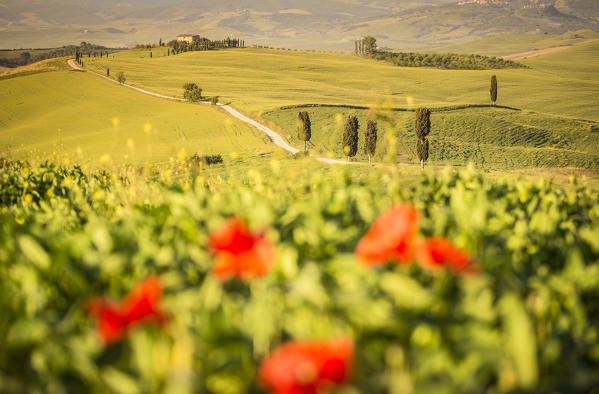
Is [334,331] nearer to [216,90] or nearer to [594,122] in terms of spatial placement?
[594,122]

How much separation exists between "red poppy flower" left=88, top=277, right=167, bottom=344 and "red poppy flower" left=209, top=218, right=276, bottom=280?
340mm

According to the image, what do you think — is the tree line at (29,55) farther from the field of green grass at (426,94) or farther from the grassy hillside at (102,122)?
the grassy hillside at (102,122)

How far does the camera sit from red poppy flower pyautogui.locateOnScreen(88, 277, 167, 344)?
1388 mm

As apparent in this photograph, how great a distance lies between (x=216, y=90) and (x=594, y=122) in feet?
187

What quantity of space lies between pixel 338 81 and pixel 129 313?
88320 mm

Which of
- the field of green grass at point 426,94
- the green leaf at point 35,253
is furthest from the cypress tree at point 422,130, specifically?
the green leaf at point 35,253

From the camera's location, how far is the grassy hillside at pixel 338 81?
6838 cm

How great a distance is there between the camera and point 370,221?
2.52 m

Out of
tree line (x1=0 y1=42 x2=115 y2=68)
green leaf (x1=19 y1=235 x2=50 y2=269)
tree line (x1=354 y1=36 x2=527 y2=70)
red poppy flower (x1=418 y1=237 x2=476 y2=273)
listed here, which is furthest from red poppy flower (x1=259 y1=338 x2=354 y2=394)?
tree line (x1=0 y1=42 x2=115 y2=68)

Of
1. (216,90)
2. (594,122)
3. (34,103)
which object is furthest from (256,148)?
(594,122)

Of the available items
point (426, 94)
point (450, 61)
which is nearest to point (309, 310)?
point (426, 94)

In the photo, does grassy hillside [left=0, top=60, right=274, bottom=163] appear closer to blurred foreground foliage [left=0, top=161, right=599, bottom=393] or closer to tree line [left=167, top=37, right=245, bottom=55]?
blurred foreground foliage [left=0, top=161, right=599, bottom=393]

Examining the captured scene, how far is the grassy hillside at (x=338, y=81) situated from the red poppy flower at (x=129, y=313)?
181ft

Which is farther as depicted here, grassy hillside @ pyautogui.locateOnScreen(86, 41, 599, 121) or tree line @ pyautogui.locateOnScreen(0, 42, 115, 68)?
tree line @ pyautogui.locateOnScreen(0, 42, 115, 68)
